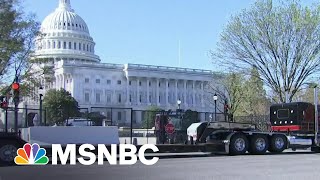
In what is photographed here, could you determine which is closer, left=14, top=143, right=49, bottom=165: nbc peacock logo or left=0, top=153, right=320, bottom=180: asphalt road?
left=0, top=153, right=320, bottom=180: asphalt road

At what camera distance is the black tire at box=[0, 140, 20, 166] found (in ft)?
65.0

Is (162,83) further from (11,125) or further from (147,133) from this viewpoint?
(11,125)

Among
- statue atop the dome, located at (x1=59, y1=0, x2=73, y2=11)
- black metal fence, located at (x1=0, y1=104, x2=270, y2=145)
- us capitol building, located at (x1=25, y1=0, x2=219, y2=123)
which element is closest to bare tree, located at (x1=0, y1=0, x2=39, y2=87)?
black metal fence, located at (x1=0, y1=104, x2=270, y2=145)

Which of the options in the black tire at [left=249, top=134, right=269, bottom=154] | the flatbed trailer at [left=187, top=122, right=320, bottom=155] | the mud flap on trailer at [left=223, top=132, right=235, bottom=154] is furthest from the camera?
the black tire at [left=249, top=134, right=269, bottom=154]

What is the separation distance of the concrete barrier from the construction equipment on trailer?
17.5 feet

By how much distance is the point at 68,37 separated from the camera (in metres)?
167

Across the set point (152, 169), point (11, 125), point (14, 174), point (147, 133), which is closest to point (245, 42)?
point (147, 133)

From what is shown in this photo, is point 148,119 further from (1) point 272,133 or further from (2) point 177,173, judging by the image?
(2) point 177,173

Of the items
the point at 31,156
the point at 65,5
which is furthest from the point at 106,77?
the point at 31,156

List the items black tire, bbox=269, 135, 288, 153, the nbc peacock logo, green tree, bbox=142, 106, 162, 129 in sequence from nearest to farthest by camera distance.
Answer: the nbc peacock logo < black tire, bbox=269, 135, 288, 153 < green tree, bbox=142, 106, 162, 129

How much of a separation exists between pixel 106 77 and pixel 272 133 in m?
139

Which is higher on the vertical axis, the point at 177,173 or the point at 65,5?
the point at 65,5

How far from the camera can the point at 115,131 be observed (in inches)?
945

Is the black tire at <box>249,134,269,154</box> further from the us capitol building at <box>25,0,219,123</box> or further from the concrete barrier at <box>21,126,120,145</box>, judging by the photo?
the us capitol building at <box>25,0,219,123</box>
